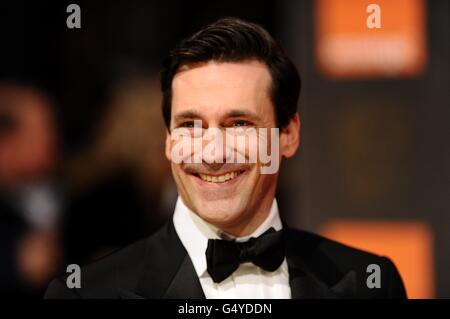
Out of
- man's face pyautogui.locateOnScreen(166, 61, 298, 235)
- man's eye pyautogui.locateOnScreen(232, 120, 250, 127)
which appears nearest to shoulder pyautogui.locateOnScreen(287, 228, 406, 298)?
man's face pyautogui.locateOnScreen(166, 61, 298, 235)

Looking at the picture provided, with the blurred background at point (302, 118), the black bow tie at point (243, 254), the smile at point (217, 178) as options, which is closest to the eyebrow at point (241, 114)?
the smile at point (217, 178)

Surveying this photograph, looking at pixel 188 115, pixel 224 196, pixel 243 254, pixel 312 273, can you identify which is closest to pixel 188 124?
pixel 188 115

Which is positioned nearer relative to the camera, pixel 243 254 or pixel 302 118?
pixel 243 254

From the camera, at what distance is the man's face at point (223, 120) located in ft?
4.07

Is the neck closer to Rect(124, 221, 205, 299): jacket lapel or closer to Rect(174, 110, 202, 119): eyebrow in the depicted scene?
Rect(124, 221, 205, 299): jacket lapel

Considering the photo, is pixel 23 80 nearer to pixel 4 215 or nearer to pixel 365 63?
pixel 4 215

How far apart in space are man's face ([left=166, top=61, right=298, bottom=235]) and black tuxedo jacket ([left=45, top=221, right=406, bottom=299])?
104mm

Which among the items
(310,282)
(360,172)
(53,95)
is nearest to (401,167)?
(360,172)

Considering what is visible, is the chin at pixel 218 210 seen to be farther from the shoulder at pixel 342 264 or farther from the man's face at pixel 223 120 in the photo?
the shoulder at pixel 342 264

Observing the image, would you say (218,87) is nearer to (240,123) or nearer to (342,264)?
(240,123)

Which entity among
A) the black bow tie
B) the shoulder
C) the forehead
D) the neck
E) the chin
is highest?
the forehead

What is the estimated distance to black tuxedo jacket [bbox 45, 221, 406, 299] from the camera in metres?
1.29

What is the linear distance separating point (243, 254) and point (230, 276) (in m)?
0.06

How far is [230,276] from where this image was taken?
4.40 ft
